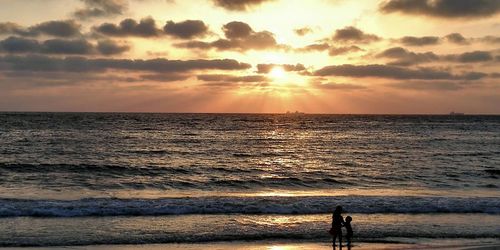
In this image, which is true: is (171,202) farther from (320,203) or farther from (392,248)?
(392,248)

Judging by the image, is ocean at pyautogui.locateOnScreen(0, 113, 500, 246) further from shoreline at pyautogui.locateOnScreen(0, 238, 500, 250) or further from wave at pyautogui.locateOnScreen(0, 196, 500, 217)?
shoreline at pyautogui.locateOnScreen(0, 238, 500, 250)

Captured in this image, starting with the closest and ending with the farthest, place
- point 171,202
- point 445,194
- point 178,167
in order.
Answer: point 171,202
point 445,194
point 178,167

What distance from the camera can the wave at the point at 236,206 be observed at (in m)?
22.5

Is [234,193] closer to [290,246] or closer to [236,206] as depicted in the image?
[236,206]

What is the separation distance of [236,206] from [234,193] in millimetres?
5148

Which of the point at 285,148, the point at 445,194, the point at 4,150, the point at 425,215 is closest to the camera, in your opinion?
the point at 425,215

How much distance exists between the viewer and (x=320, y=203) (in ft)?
81.5

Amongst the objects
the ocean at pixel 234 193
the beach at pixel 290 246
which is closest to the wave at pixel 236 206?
the ocean at pixel 234 193

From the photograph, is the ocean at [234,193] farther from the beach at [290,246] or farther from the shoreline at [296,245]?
the beach at [290,246]

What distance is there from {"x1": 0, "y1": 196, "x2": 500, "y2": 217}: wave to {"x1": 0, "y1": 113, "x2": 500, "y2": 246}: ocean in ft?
0.17

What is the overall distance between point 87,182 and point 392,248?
2168cm

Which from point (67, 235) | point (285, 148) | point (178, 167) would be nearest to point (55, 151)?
point (178, 167)

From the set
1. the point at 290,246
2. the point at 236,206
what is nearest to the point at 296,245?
the point at 290,246

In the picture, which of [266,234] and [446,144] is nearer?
[266,234]
